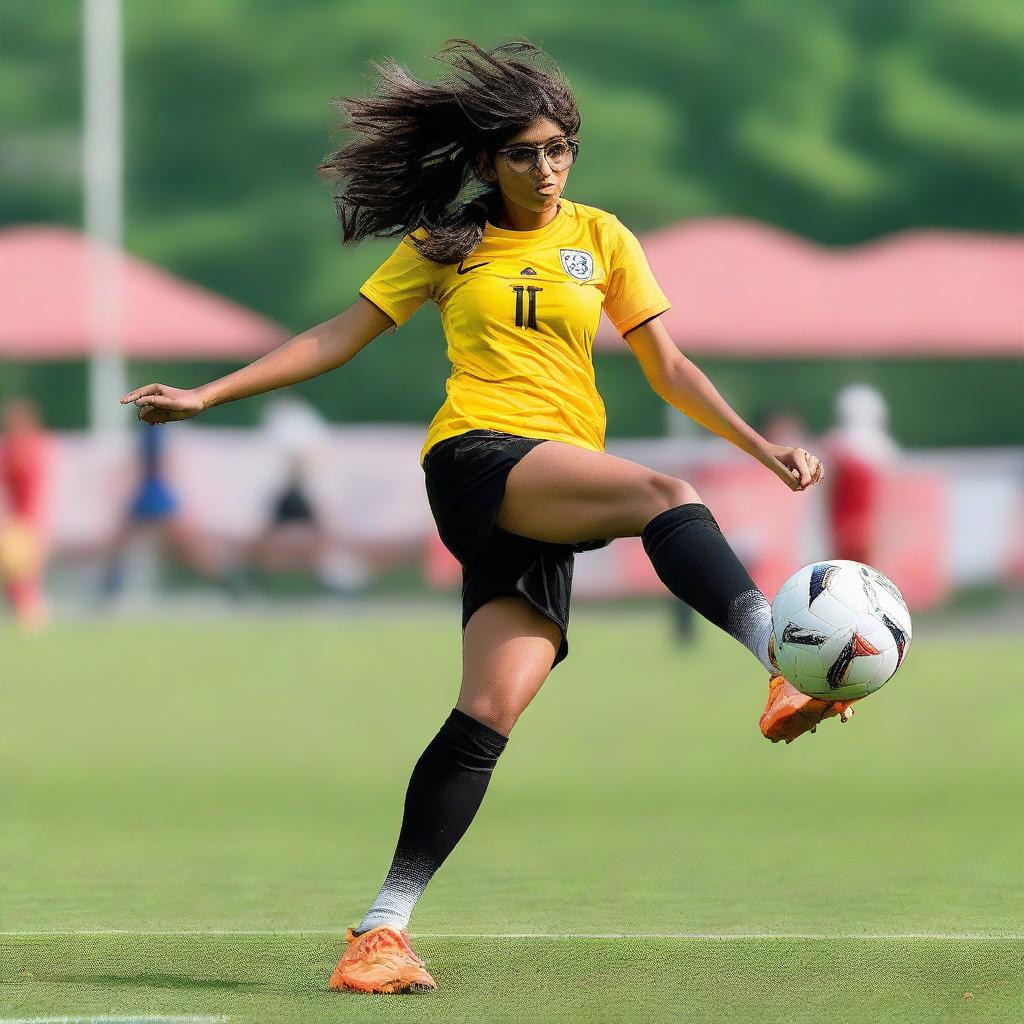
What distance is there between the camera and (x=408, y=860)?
4688mm

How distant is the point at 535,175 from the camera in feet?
15.6

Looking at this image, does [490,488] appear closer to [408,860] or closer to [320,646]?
[408,860]

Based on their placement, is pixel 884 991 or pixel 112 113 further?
pixel 112 113

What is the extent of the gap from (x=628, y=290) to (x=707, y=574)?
796 millimetres

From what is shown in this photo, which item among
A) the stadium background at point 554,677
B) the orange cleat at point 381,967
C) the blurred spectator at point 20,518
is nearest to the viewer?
the orange cleat at point 381,967

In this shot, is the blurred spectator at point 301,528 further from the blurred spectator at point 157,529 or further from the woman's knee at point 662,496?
the woman's knee at point 662,496

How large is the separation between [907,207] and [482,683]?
2740 cm

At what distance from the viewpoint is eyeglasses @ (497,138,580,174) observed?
4757mm

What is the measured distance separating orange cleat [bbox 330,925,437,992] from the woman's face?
164cm

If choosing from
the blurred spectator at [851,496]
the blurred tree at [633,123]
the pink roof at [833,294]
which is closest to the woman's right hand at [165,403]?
the blurred spectator at [851,496]

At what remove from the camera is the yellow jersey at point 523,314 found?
4.71 meters

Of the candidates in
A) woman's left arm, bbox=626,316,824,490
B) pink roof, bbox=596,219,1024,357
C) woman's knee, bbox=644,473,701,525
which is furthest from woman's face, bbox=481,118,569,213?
pink roof, bbox=596,219,1024,357

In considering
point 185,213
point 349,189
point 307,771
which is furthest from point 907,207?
point 349,189

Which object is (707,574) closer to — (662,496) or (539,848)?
(662,496)
